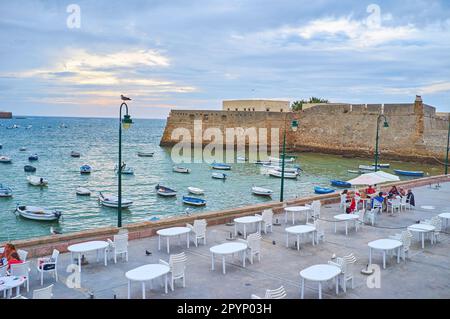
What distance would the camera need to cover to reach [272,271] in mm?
8945

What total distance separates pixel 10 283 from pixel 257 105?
243 ft

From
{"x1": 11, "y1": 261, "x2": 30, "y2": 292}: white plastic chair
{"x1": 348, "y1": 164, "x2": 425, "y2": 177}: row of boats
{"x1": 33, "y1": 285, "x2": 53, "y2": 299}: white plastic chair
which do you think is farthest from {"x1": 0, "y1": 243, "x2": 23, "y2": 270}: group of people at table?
{"x1": 348, "y1": 164, "x2": 425, "y2": 177}: row of boats

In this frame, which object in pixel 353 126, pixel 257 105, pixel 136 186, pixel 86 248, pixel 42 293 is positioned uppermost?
pixel 257 105

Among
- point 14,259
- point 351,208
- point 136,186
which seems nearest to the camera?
point 14,259

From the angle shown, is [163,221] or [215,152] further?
[215,152]

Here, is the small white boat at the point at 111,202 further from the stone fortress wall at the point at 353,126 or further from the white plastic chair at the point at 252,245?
the stone fortress wall at the point at 353,126

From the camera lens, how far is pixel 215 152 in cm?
6775

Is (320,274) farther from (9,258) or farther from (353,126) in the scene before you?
(353,126)

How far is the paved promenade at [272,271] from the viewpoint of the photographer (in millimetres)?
7797

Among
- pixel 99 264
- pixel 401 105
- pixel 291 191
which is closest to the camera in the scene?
pixel 99 264

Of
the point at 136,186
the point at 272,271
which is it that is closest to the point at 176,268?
the point at 272,271
